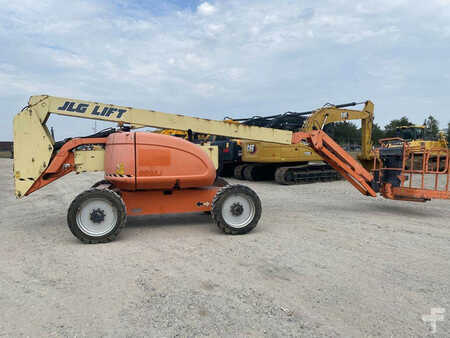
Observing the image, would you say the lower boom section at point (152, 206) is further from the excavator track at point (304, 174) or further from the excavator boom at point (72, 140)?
the excavator track at point (304, 174)

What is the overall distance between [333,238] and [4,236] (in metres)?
5.22

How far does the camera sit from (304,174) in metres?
14.0

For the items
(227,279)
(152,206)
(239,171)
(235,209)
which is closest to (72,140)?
(152,206)

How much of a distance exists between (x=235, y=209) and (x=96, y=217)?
84.1 inches

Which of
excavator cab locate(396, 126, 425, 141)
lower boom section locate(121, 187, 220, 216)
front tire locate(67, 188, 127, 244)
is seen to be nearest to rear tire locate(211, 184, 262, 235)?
lower boom section locate(121, 187, 220, 216)

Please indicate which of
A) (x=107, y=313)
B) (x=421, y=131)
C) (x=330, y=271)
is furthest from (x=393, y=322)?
(x=421, y=131)

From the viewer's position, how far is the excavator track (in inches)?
535

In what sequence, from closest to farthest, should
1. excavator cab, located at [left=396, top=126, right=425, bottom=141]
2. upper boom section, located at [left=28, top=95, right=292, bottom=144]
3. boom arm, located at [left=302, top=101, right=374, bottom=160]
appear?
upper boom section, located at [left=28, top=95, right=292, bottom=144] < boom arm, located at [left=302, top=101, right=374, bottom=160] < excavator cab, located at [left=396, top=126, right=425, bottom=141]

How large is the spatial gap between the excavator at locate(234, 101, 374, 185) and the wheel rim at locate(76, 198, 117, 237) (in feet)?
27.5

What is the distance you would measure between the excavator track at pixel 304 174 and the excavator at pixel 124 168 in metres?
7.58

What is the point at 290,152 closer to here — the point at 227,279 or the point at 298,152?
the point at 298,152

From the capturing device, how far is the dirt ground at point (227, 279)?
290 cm

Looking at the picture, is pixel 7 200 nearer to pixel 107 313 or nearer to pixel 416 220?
pixel 107 313

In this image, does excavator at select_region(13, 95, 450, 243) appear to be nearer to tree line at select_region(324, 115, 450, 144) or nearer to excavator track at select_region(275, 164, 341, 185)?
excavator track at select_region(275, 164, 341, 185)
